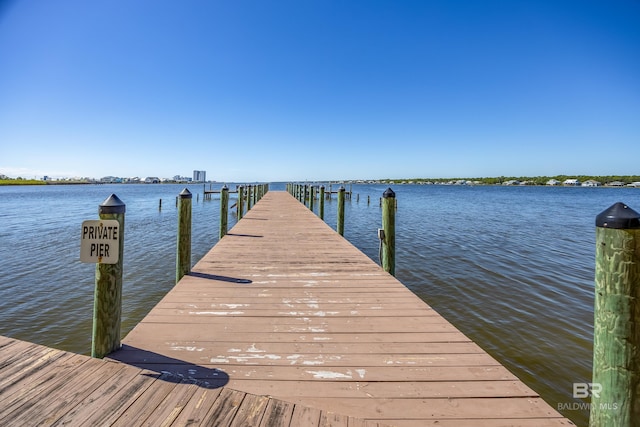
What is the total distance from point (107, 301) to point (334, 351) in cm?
178

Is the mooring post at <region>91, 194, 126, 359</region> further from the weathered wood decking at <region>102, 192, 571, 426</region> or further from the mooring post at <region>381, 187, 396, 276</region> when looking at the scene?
the mooring post at <region>381, 187, 396, 276</region>

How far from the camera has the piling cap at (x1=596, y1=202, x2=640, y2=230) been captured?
5.16 ft

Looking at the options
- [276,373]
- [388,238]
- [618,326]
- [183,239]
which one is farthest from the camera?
[388,238]

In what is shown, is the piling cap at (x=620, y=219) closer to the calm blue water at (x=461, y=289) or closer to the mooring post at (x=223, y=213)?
the calm blue water at (x=461, y=289)

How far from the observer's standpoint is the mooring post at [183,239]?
14.1 ft

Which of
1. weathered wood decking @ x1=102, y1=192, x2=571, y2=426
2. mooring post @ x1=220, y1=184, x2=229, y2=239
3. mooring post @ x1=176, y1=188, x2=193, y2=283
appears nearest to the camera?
weathered wood decking @ x1=102, y1=192, x2=571, y2=426

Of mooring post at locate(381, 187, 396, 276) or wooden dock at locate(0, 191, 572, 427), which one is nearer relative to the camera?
wooden dock at locate(0, 191, 572, 427)

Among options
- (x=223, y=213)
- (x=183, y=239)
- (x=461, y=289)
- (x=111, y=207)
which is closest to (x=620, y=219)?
(x=111, y=207)

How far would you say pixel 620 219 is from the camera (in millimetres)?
1585

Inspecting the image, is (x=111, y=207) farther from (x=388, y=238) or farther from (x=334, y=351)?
(x=388, y=238)

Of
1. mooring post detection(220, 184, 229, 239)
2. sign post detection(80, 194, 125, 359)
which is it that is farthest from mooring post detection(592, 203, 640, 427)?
mooring post detection(220, 184, 229, 239)

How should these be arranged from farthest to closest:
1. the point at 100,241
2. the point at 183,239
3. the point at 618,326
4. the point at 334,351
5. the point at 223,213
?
the point at 223,213, the point at 183,239, the point at 334,351, the point at 100,241, the point at 618,326

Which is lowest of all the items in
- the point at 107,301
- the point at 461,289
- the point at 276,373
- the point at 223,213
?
the point at 461,289

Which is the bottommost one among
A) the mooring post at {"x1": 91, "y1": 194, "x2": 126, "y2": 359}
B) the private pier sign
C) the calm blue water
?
the calm blue water
